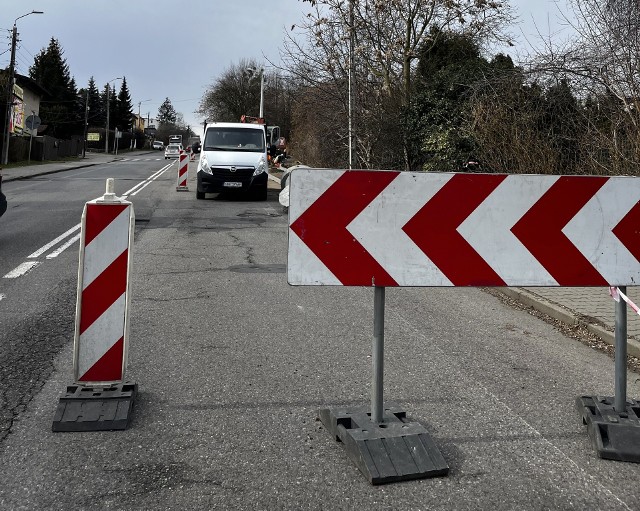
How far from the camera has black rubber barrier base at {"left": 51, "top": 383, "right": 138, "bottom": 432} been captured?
4102mm

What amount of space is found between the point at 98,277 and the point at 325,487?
2.01 m

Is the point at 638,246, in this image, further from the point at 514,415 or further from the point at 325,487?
the point at 325,487

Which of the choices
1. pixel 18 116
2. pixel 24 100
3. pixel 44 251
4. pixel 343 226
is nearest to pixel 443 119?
pixel 44 251

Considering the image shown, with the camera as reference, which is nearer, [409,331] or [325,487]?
[325,487]

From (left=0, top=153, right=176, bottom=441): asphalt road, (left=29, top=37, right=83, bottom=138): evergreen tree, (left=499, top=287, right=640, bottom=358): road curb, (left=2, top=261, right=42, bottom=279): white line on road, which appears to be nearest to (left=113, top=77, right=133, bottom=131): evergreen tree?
(left=29, top=37, right=83, bottom=138): evergreen tree

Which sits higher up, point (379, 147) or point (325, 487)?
point (379, 147)

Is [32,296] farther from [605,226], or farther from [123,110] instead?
[123,110]

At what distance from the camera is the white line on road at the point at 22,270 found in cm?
881

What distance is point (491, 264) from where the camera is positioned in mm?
4117

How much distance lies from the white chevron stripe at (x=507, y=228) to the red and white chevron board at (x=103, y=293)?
211 centimetres

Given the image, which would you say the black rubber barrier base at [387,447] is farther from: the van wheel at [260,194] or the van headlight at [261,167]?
the van wheel at [260,194]

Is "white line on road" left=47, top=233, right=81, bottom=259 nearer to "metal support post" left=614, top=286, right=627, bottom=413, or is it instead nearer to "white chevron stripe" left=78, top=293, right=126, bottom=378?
"white chevron stripe" left=78, top=293, right=126, bottom=378

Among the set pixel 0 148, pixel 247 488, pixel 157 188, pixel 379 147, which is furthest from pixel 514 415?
pixel 0 148

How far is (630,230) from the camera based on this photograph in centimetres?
423
